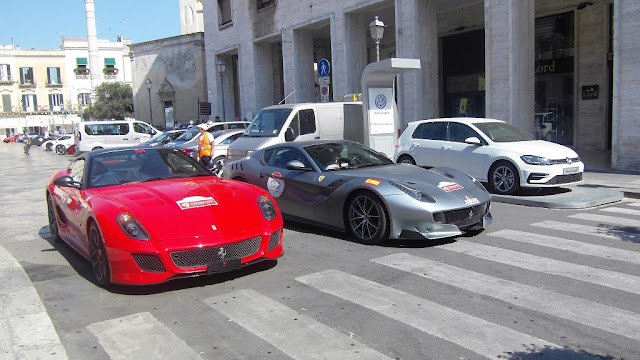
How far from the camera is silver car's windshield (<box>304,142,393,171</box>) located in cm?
750

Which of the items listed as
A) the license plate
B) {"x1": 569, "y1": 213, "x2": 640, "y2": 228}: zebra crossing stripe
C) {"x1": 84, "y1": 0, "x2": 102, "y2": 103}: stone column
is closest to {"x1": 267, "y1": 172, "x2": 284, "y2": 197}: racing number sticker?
the license plate

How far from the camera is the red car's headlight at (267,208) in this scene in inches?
217

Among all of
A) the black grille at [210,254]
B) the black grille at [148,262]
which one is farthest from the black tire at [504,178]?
the black grille at [148,262]

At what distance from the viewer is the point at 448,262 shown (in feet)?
18.7

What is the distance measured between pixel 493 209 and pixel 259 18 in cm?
2282

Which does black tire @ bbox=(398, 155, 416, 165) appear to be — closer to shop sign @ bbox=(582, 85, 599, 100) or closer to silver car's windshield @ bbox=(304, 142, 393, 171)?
silver car's windshield @ bbox=(304, 142, 393, 171)

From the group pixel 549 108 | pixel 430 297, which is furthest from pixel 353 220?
pixel 549 108

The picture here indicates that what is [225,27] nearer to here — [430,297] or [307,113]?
[307,113]

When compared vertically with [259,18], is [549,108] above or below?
below

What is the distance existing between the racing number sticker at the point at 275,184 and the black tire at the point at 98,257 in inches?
121

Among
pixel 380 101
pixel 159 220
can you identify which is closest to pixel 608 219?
pixel 159 220

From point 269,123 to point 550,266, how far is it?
29.2 ft

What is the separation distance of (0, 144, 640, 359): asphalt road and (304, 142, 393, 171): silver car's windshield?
1.15 metres

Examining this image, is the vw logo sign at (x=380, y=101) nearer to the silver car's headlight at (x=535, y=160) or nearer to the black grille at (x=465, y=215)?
the silver car's headlight at (x=535, y=160)
